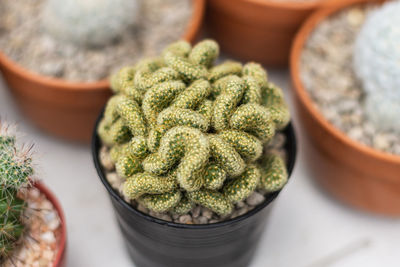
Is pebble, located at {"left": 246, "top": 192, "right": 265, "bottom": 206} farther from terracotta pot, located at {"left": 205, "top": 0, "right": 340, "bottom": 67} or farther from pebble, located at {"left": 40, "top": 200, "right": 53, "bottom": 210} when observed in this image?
terracotta pot, located at {"left": 205, "top": 0, "right": 340, "bottom": 67}

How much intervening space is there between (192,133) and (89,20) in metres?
0.57

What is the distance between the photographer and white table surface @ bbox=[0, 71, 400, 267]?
3.63ft

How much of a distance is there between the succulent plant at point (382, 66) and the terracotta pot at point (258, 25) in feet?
0.73

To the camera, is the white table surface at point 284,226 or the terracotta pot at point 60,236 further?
the white table surface at point 284,226

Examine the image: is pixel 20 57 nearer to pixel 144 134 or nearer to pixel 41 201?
pixel 41 201

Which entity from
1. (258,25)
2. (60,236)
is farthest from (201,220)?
(258,25)

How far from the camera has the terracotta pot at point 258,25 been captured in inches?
49.0

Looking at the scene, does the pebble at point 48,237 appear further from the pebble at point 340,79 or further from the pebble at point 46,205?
the pebble at point 340,79

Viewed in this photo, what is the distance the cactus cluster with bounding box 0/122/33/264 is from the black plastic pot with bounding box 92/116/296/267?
135 millimetres

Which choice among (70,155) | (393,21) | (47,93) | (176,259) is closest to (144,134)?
(176,259)

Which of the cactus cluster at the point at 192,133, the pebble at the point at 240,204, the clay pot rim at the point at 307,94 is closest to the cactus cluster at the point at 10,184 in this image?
the cactus cluster at the point at 192,133

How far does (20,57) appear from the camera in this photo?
3.90 ft

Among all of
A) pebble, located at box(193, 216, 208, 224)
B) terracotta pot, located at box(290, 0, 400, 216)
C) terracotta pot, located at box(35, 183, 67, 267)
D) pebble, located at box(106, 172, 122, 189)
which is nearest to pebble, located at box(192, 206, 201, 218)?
pebble, located at box(193, 216, 208, 224)

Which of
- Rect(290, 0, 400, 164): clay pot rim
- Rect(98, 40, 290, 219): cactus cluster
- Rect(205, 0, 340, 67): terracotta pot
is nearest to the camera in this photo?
Rect(98, 40, 290, 219): cactus cluster
